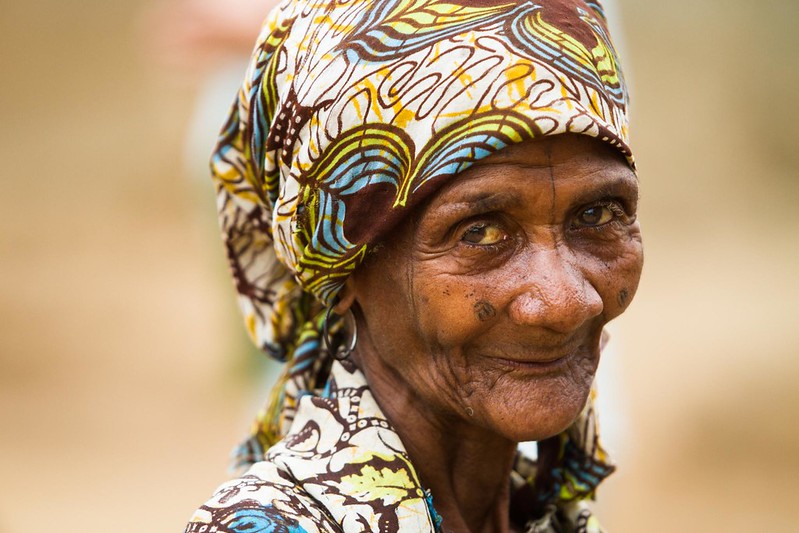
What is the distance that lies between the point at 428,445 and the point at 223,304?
3.13 metres

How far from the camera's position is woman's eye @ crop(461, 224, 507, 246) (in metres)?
2.13

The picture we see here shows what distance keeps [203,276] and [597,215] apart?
31.9 ft

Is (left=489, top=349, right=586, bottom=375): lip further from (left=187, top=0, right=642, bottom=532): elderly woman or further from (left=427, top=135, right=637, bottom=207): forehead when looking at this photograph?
(left=427, top=135, right=637, bottom=207): forehead

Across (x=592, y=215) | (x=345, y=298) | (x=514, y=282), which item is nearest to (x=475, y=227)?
(x=514, y=282)

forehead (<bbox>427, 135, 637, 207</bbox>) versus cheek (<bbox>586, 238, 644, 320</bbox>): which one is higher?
forehead (<bbox>427, 135, 637, 207</bbox>)

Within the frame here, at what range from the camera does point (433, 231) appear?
2129 mm

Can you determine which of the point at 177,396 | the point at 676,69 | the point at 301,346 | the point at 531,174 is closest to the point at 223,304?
the point at 301,346

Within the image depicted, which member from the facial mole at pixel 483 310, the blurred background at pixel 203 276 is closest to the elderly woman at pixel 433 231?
the facial mole at pixel 483 310

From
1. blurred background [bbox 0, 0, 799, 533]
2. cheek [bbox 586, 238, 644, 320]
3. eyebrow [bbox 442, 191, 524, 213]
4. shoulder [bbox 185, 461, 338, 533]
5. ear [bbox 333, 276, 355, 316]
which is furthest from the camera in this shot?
blurred background [bbox 0, 0, 799, 533]

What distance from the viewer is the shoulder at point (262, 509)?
1.97 metres

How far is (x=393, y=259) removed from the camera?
2.22 m

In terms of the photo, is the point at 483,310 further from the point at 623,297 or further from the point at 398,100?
the point at 398,100

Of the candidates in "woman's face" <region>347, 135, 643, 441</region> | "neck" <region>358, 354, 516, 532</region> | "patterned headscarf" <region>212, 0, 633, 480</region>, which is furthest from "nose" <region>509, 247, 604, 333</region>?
"neck" <region>358, 354, 516, 532</region>

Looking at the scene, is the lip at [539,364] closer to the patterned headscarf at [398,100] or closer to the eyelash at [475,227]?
the eyelash at [475,227]
